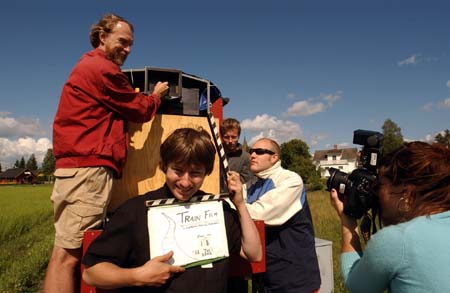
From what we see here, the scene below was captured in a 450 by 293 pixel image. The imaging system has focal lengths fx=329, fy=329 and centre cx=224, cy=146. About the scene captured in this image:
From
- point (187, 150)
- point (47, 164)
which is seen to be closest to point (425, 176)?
point (187, 150)

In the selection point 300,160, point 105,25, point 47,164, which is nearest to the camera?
point 105,25

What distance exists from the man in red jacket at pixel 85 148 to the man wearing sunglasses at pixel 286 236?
1260mm

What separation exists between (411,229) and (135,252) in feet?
4.86

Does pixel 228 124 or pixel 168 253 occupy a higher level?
pixel 228 124

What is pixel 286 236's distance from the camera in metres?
3.10

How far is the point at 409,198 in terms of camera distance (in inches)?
→ 70.5

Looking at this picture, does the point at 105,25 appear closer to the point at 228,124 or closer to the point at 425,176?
the point at 228,124

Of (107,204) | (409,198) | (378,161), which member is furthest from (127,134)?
(409,198)

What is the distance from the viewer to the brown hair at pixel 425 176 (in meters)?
1.72

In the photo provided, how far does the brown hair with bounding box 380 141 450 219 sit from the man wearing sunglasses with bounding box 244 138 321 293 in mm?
1205

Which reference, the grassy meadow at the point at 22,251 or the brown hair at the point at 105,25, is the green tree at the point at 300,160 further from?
A: the brown hair at the point at 105,25

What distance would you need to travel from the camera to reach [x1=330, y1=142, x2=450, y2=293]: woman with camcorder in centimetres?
158

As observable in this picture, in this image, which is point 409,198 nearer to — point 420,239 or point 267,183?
point 420,239

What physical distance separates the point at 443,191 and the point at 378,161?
17.6 inches
